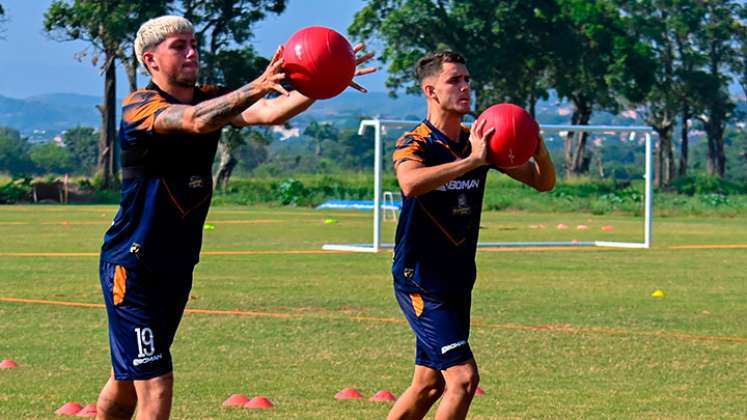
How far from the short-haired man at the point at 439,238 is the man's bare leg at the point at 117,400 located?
1.45 meters

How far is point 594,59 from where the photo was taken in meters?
84.9

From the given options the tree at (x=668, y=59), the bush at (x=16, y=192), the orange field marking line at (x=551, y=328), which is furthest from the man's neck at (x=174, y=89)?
the tree at (x=668, y=59)

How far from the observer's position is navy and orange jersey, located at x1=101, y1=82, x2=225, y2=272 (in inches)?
273

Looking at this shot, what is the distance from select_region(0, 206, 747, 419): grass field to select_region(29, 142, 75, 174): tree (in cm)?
13100

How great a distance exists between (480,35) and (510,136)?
77576mm

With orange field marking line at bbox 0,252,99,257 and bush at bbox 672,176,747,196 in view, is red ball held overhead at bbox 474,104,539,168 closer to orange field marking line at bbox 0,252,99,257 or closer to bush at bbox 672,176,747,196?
orange field marking line at bbox 0,252,99,257

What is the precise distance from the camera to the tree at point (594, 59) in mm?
84125

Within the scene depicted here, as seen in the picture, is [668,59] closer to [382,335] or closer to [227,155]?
[227,155]

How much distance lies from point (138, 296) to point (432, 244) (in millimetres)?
1675

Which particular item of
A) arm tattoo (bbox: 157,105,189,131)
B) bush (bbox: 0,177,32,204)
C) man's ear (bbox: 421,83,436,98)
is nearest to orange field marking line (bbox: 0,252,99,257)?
man's ear (bbox: 421,83,436,98)

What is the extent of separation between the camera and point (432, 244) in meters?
7.90

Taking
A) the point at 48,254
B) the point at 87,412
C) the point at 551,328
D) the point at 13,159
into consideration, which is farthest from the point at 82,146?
the point at 87,412

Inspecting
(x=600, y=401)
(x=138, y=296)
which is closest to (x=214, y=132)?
(x=138, y=296)

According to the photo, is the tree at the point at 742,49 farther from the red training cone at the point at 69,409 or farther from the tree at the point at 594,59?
the red training cone at the point at 69,409
